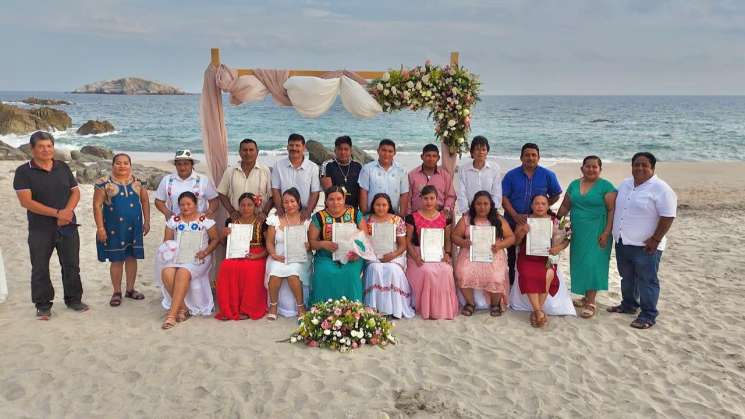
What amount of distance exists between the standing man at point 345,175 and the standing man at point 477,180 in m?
1.33

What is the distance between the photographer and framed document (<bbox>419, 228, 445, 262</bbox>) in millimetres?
6285

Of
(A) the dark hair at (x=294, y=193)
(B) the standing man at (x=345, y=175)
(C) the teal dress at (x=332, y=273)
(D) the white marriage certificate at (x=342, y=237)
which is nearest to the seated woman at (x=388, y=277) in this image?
(C) the teal dress at (x=332, y=273)

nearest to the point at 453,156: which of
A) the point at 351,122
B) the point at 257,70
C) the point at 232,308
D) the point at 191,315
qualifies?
the point at 257,70

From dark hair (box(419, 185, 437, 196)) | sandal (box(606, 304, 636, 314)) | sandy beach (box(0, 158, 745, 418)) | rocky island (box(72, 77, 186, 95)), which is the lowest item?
sandy beach (box(0, 158, 745, 418))

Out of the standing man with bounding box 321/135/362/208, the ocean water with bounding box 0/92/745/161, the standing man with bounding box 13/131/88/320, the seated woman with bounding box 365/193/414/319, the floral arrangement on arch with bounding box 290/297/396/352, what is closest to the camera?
the floral arrangement on arch with bounding box 290/297/396/352

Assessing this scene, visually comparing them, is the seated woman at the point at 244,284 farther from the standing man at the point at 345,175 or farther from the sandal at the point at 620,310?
the sandal at the point at 620,310

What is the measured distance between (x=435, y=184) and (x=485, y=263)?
119 cm

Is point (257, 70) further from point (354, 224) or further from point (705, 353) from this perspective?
point (705, 353)

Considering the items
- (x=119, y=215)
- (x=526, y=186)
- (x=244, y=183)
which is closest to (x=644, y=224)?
(x=526, y=186)

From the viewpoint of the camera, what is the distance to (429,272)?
6207mm

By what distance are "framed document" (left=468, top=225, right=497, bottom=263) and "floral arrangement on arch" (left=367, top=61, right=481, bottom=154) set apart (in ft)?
4.38

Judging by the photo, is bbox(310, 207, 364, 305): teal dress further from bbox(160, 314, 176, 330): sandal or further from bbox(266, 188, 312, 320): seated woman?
bbox(160, 314, 176, 330): sandal

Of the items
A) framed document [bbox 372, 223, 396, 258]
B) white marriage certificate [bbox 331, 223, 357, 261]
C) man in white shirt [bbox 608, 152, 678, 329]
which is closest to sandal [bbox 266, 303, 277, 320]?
white marriage certificate [bbox 331, 223, 357, 261]

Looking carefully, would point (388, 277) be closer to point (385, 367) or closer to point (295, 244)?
point (295, 244)
